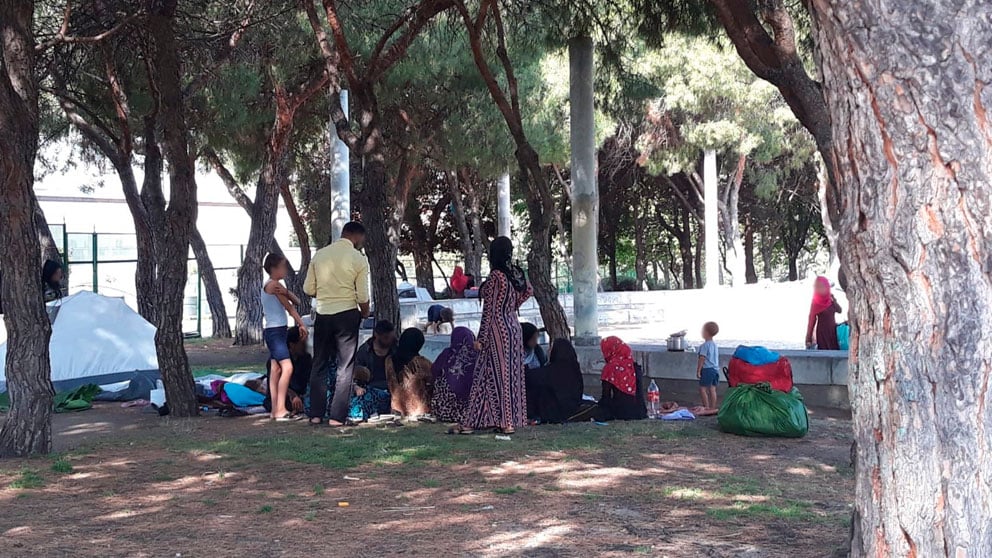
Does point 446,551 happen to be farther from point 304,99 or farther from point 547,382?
point 304,99

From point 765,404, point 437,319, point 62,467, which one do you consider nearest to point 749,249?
point 437,319

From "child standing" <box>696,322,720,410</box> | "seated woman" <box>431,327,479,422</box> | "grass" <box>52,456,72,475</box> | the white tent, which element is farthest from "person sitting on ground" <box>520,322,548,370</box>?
the white tent

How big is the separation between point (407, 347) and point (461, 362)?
2.02 feet

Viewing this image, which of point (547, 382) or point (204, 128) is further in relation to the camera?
point (204, 128)

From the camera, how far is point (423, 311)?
1838 centimetres

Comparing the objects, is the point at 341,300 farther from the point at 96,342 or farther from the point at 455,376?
the point at 96,342

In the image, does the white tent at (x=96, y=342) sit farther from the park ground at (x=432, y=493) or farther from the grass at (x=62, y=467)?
the grass at (x=62, y=467)

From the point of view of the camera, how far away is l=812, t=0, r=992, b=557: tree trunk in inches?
125

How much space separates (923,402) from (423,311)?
1536cm

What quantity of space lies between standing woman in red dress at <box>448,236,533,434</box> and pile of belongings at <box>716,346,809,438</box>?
1.62m

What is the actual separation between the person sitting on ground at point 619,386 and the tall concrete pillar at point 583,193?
297 centimetres

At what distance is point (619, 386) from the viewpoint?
868 centimetres

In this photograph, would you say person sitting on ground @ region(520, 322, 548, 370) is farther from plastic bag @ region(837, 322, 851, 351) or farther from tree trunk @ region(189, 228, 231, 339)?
tree trunk @ region(189, 228, 231, 339)

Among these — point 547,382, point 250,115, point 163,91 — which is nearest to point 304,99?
point 250,115
